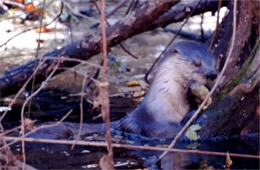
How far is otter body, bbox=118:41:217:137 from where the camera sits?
4047mm

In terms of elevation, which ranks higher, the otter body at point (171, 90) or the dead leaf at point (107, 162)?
the otter body at point (171, 90)

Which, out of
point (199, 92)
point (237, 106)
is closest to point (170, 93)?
point (199, 92)

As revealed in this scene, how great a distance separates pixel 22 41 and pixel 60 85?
191cm

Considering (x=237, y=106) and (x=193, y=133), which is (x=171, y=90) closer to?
(x=193, y=133)

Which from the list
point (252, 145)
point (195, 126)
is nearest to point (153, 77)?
point (195, 126)

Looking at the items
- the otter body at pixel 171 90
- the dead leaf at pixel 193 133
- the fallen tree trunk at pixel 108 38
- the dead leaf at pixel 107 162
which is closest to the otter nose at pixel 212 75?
the otter body at pixel 171 90

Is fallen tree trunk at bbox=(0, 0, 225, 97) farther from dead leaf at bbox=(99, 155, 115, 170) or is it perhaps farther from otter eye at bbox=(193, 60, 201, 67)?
dead leaf at bbox=(99, 155, 115, 170)

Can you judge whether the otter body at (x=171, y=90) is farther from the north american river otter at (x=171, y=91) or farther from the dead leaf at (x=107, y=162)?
the dead leaf at (x=107, y=162)

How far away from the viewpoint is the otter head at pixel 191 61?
4.06 meters

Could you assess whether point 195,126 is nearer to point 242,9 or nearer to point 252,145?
point 252,145

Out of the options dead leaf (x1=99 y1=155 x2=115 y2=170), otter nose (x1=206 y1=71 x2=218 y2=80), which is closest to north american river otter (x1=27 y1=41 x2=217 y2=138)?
otter nose (x1=206 y1=71 x2=218 y2=80)

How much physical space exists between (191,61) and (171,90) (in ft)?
0.67

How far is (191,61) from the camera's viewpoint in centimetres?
412

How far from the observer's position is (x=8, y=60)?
6.43 m
